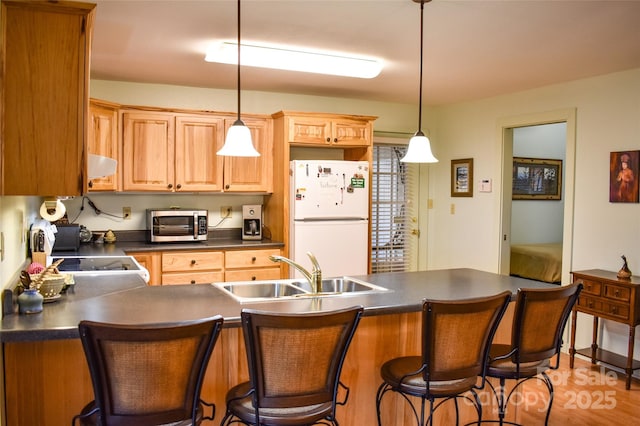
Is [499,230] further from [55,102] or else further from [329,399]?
[55,102]

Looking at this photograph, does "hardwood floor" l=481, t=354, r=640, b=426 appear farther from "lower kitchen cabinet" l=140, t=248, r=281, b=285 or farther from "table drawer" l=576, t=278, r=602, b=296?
"lower kitchen cabinet" l=140, t=248, r=281, b=285

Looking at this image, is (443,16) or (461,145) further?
(461,145)

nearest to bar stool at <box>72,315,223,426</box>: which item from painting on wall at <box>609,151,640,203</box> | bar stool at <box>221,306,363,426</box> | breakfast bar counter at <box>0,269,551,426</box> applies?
bar stool at <box>221,306,363,426</box>

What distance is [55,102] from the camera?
189cm

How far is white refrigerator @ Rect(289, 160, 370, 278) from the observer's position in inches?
183

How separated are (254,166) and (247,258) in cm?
88

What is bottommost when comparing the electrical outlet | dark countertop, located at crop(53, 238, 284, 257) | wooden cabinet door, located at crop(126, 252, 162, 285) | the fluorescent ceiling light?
wooden cabinet door, located at crop(126, 252, 162, 285)

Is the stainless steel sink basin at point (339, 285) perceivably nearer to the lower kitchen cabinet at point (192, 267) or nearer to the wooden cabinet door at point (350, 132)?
the lower kitchen cabinet at point (192, 267)

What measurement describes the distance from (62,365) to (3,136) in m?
0.87

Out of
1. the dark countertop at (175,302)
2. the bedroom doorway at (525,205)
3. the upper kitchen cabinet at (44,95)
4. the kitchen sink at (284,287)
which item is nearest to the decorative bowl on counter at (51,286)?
the dark countertop at (175,302)

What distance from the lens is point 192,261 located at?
14.6 ft

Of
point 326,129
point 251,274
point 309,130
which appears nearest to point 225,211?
point 251,274

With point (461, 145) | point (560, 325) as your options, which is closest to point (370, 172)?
point (461, 145)

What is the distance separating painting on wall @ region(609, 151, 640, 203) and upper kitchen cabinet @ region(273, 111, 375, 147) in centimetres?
208
